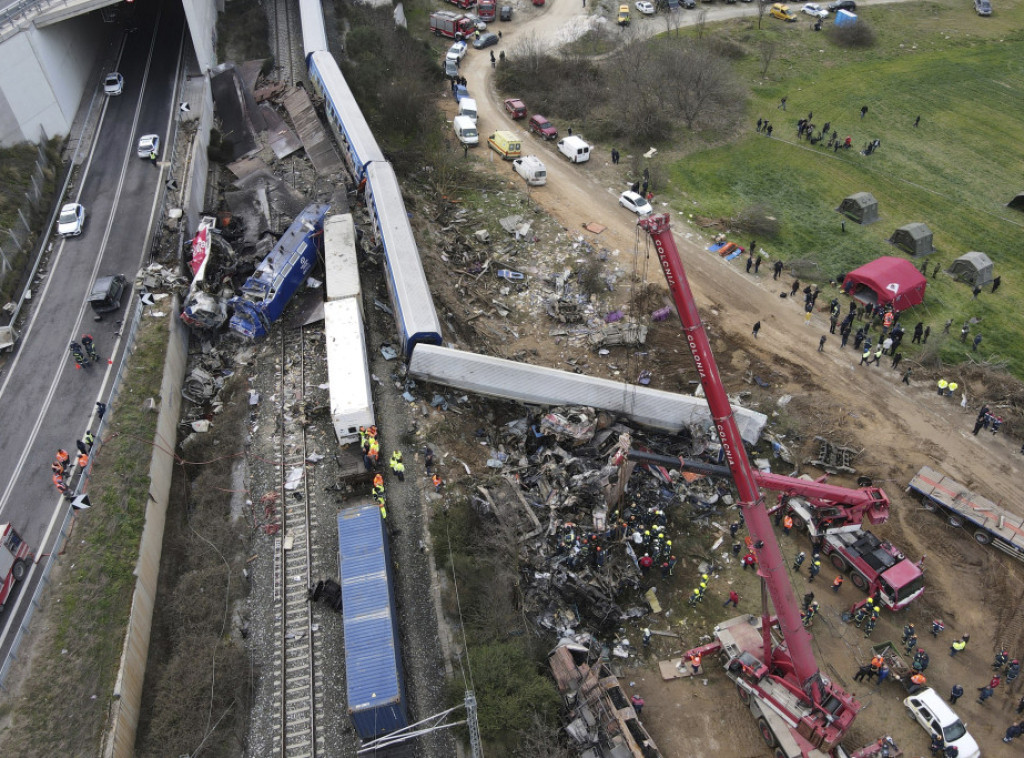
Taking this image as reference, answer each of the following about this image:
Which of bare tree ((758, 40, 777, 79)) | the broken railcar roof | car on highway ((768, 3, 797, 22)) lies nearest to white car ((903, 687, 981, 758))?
the broken railcar roof

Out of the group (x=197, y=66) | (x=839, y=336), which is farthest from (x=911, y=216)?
(x=197, y=66)

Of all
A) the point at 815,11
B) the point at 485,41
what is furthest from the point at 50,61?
the point at 815,11

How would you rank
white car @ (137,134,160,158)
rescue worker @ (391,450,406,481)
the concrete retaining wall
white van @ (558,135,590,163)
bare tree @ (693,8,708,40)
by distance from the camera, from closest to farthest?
1. the concrete retaining wall
2. rescue worker @ (391,450,406,481)
3. white car @ (137,134,160,158)
4. white van @ (558,135,590,163)
5. bare tree @ (693,8,708,40)

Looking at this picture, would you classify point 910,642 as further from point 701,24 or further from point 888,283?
point 701,24

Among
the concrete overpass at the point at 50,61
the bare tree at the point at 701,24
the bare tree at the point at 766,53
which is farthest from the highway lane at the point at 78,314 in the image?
the bare tree at the point at 766,53

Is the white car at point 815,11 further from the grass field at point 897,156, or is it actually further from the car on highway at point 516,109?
the car on highway at point 516,109

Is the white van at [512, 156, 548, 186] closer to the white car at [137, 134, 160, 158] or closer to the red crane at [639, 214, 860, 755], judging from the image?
the white car at [137, 134, 160, 158]

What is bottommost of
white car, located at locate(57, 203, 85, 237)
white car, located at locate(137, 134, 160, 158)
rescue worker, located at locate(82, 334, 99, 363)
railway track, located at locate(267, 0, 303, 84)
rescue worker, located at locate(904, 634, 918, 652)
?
rescue worker, located at locate(904, 634, 918, 652)
